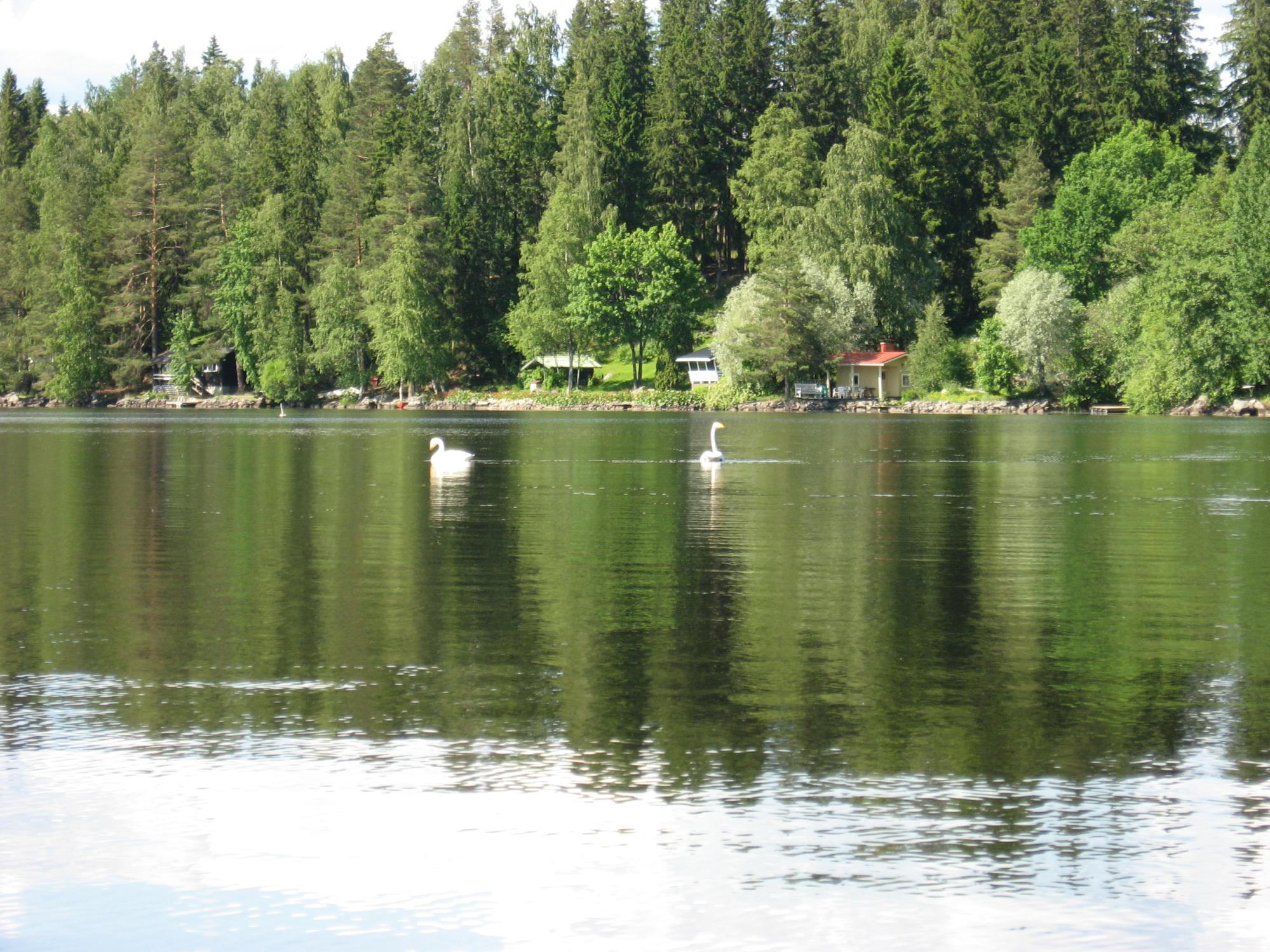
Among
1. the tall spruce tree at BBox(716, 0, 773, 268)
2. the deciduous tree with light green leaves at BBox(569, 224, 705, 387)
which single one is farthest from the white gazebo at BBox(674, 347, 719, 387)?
the tall spruce tree at BBox(716, 0, 773, 268)

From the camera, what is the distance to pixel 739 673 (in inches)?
567

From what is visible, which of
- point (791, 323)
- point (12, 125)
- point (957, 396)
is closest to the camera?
point (957, 396)

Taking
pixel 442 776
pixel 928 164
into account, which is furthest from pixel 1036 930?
pixel 928 164

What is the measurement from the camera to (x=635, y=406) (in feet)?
406

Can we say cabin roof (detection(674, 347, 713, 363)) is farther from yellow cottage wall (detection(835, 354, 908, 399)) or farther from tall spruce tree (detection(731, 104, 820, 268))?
yellow cottage wall (detection(835, 354, 908, 399))

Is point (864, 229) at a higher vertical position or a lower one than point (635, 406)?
higher

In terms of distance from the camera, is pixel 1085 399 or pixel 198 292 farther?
pixel 198 292

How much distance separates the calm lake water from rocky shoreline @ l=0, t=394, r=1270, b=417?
244ft

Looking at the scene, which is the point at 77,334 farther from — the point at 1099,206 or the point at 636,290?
the point at 1099,206

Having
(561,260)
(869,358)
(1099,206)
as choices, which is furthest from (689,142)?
(1099,206)

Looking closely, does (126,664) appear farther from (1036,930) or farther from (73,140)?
(73,140)

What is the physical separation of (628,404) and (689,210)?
2799cm

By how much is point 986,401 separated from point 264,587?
308ft

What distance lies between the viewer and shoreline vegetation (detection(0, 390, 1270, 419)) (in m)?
104
